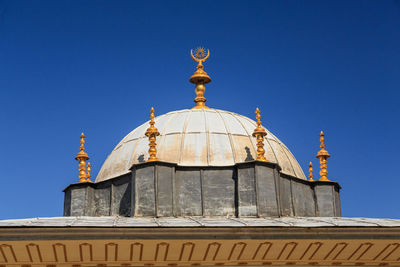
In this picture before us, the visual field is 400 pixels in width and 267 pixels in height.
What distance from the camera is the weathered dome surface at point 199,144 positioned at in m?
37.8

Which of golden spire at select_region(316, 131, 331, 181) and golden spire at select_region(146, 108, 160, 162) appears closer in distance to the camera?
golden spire at select_region(146, 108, 160, 162)

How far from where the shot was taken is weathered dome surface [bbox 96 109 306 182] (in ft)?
124

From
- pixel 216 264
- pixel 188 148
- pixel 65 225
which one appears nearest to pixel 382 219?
pixel 216 264

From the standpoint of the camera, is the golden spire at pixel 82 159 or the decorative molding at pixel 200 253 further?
the golden spire at pixel 82 159

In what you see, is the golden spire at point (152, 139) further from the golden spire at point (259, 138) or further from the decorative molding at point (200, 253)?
the decorative molding at point (200, 253)

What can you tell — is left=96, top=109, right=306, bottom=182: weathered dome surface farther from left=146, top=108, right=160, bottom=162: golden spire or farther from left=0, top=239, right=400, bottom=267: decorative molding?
left=0, top=239, right=400, bottom=267: decorative molding

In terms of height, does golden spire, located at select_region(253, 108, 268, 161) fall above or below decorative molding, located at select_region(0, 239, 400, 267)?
above

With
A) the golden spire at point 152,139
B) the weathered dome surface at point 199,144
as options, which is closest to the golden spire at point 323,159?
the weathered dome surface at point 199,144

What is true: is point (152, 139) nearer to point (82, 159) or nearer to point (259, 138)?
point (259, 138)

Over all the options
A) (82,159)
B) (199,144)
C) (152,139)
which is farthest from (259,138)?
(82,159)

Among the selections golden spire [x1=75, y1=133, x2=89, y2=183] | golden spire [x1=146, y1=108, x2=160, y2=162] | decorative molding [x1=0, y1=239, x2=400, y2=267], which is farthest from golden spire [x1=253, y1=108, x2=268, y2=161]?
golden spire [x1=75, y1=133, x2=89, y2=183]

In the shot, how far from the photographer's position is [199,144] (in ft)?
125

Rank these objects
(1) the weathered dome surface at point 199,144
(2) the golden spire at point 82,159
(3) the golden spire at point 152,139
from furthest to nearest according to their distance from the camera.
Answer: (2) the golden spire at point 82,159
(1) the weathered dome surface at point 199,144
(3) the golden spire at point 152,139

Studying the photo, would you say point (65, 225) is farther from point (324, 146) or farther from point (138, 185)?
point (324, 146)
